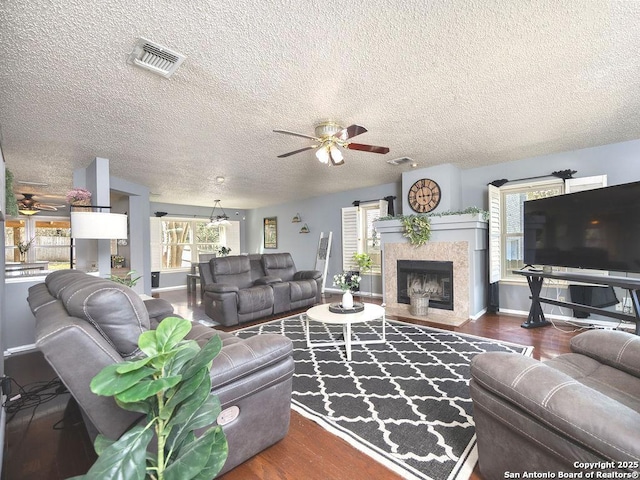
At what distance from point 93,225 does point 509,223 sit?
5522mm

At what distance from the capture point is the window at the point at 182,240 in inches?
316

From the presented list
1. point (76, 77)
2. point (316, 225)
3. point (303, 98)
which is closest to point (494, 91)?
point (303, 98)

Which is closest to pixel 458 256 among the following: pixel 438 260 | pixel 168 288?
pixel 438 260

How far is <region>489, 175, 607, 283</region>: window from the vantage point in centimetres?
437

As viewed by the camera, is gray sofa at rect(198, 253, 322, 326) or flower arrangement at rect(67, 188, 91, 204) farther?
gray sofa at rect(198, 253, 322, 326)

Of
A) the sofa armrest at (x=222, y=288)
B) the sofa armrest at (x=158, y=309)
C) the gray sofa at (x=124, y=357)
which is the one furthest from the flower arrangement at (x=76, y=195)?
the sofa armrest at (x=222, y=288)

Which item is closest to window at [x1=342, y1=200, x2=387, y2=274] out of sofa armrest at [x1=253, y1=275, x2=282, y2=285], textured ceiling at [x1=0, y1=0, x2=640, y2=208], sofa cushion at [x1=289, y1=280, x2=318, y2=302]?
sofa cushion at [x1=289, y1=280, x2=318, y2=302]

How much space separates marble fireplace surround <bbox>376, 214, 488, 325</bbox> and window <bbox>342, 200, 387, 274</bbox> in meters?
1.24

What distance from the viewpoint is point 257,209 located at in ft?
30.9

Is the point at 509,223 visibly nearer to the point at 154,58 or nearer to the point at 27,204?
the point at 154,58

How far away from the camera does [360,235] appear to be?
6578 mm

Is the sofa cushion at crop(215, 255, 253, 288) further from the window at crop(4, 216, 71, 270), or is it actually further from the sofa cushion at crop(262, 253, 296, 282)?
the window at crop(4, 216, 71, 270)

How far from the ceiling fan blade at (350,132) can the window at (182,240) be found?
5.97 metres

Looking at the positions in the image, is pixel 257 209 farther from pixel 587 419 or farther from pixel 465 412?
pixel 587 419
